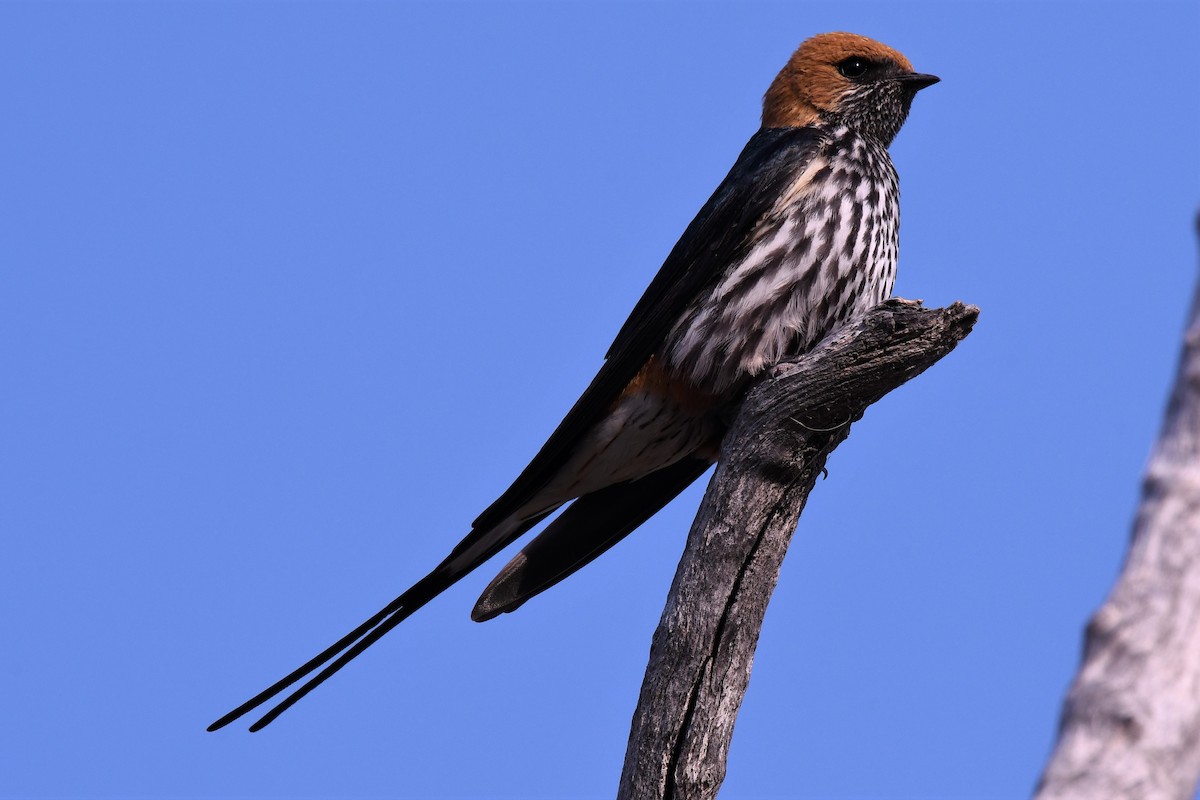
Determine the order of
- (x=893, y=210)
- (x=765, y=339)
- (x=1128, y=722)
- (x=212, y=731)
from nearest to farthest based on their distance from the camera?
1. (x=1128, y=722)
2. (x=212, y=731)
3. (x=765, y=339)
4. (x=893, y=210)

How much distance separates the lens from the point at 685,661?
565 cm

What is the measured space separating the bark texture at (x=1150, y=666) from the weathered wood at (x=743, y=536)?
7.48ft

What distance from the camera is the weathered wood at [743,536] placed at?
558cm

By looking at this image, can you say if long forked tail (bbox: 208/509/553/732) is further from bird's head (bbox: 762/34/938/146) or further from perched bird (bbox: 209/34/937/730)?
bird's head (bbox: 762/34/938/146)

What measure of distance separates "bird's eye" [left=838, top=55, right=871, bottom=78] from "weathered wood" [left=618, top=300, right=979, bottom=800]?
9.31ft

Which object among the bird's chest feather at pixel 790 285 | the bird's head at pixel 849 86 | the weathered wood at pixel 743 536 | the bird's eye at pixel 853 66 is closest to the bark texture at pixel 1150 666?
the weathered wood at pixel 743 536

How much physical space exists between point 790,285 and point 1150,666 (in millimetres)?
3751

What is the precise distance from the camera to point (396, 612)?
6633 mm

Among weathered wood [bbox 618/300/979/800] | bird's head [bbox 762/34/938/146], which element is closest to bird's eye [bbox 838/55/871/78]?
bird's head [bbox 762/34/938/146]

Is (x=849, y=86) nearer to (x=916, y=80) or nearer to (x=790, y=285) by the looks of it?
(x=916, y=80)

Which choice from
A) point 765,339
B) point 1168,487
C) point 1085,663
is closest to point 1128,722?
point 1085,663

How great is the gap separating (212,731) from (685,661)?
2111mm

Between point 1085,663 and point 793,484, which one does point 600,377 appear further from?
point 1085,663

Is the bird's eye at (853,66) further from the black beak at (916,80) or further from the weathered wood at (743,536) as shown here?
the weathered wood at (743,536)
